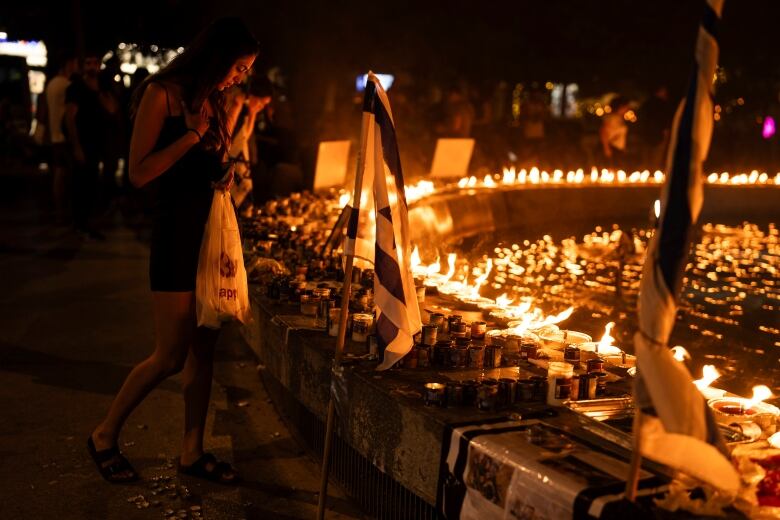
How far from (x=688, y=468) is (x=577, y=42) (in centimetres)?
2145

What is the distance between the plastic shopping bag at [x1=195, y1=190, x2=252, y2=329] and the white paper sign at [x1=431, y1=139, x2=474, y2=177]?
1047cm

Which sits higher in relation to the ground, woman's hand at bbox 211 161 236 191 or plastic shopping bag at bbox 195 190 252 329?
woman's hand at bbox 211 161 236 191

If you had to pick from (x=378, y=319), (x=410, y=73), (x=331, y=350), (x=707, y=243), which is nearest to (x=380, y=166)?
(x=378, y=319)

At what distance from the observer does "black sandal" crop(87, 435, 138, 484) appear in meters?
4.57

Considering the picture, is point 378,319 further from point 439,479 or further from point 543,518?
point 543,518

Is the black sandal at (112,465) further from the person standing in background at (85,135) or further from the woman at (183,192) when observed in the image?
the person standing in background at (85,135)

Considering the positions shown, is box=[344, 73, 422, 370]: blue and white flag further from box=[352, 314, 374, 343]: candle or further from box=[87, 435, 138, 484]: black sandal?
box=[87, 435, 138, 484]: black sandal

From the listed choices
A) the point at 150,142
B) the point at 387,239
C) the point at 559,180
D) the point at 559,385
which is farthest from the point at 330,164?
the point at 559,385

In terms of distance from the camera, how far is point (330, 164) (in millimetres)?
11844

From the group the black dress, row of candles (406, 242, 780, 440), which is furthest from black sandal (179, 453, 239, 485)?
row of candles (406, 242, 780, 440)

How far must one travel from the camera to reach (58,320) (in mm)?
7766

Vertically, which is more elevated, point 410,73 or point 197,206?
point 410,73

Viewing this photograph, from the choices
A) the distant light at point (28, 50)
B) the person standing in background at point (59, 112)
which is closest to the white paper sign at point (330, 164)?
the person standing in background at point (59, 112)

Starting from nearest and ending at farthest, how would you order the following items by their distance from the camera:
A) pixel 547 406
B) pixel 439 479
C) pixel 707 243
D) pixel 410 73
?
pixel 439 479 < pixel 547 406 < pixel 707 243 < pixel 410 73
